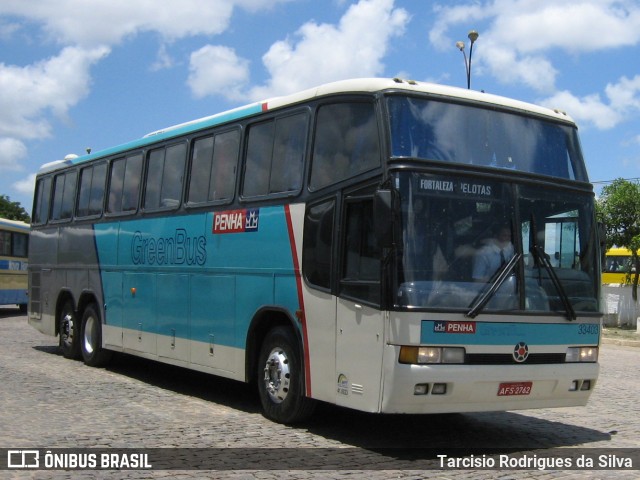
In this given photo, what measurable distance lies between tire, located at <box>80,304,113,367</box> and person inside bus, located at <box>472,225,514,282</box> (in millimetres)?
8611

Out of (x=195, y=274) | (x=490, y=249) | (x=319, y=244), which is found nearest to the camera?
(x=490, y=249)

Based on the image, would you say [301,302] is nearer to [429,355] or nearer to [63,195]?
[429,355]

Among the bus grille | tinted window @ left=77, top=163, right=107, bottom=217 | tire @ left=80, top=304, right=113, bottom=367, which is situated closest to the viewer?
the bus grille

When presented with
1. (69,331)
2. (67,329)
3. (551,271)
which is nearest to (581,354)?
(551,271)

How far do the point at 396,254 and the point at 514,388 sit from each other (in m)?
1.78

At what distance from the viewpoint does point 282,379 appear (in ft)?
30.5

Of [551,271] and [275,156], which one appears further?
[275,156]

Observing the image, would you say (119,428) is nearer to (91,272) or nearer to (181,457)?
(181,457)

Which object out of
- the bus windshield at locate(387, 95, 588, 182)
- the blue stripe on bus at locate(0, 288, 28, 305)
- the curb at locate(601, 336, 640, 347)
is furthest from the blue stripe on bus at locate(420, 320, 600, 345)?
the blue stripe on bus at locate(0, 288, 28, 305)

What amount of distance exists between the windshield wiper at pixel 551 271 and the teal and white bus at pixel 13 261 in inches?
982

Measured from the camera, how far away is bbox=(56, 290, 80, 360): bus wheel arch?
15656mm

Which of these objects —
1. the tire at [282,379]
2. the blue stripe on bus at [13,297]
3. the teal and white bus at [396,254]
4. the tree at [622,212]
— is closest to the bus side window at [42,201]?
the teal and white bus at [396,254]

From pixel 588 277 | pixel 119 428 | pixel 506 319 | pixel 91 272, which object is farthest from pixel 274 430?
pixel 91 272

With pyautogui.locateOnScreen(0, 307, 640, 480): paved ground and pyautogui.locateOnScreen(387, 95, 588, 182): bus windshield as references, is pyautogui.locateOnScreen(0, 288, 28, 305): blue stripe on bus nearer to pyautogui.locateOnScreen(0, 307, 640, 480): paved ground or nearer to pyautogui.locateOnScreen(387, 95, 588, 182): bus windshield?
pyautogui.locateOnScreen(0, 307, 640, 480): paved ground
